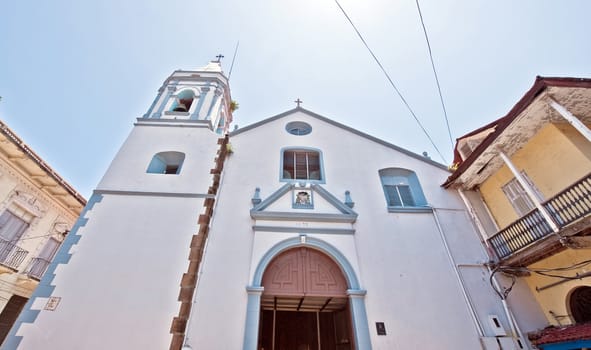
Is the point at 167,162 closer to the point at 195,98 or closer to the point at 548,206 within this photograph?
the point at 195,98

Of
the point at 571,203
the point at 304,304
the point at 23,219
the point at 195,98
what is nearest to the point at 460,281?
the point at 571,203

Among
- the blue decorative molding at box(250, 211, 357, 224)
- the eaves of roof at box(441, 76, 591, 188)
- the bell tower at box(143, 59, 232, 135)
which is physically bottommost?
the blue decorative molding at box(250, 211, 357, 224)

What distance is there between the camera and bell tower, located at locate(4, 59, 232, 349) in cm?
550

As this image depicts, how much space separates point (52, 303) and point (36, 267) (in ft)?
29.2

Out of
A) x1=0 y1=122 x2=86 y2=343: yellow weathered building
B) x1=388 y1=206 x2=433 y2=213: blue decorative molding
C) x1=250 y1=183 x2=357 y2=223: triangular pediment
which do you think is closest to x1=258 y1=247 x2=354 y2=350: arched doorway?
x1=250 y1=183 x2=357 y2=223: triangular pediment

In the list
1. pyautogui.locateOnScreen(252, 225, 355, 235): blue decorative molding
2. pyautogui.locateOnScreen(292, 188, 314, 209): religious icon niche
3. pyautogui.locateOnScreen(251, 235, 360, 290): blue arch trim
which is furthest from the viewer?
pyautogui.locateOnScreen(292, 188, 314, 209): religious icon niche

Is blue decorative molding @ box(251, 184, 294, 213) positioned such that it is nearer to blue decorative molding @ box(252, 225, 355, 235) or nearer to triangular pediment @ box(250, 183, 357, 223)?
triangular pediment @ box(250, 183, 357, 223)

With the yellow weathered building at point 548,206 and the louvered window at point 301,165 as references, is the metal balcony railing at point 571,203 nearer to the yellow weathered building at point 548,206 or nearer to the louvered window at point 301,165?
the yellow weathered building at point 548,206

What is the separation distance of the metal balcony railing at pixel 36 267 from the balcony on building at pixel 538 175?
60.1 ft

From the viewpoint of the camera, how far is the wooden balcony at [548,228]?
18.2 feet

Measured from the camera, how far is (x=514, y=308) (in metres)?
6.67

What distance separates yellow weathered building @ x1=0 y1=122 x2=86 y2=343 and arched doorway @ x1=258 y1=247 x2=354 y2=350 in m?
11.8

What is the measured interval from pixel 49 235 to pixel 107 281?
9943 millimetres

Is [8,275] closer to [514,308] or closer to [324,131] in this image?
[324,131]
